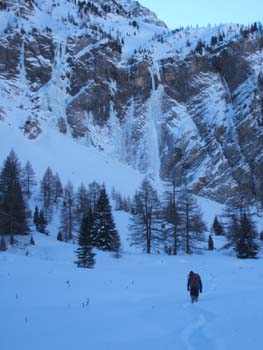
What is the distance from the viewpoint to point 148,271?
24.1 meters

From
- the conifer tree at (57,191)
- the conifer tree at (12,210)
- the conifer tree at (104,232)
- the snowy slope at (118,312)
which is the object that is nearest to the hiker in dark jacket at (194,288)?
the snowy slope at (118,312)

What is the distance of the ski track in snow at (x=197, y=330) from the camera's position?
8.25 meters

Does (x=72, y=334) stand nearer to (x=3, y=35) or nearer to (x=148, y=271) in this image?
(x=148, y=271)

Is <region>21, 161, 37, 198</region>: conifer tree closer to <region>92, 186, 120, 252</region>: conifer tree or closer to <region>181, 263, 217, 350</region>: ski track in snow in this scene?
<region>92, 186, 120, 252</region>: conifer tree

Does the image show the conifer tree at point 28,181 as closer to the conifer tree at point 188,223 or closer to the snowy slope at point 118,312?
the conifer tree at point 188,223

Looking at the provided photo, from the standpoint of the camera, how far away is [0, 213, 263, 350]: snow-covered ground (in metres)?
8.57

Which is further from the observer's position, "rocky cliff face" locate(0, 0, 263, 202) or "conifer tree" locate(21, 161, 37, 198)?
"rocky cliff face" locate(0, 0, 263, 202)

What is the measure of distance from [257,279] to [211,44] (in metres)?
166

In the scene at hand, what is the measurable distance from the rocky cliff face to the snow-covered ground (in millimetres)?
108004

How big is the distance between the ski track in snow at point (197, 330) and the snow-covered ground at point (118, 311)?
0.04 feet

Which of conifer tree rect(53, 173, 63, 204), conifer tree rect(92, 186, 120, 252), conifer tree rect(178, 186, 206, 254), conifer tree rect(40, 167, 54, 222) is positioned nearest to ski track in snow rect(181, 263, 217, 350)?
conifer tree rect(92, 186, 120, 252)

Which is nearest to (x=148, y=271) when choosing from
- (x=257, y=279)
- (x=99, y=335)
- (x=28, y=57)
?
(x=257, y=279)

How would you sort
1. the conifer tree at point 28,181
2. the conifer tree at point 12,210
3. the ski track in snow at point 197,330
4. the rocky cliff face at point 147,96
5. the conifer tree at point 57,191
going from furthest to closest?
the rocky cliff face at point 147,96, the conifer tree at point 57,191, the conifer tree at point 28,181, the conifer tree at point 12,210, the ski track in snow at point 197,330

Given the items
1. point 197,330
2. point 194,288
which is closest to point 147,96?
point 194,288
